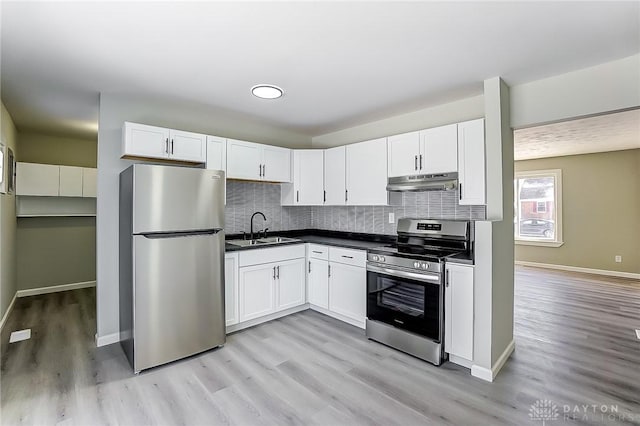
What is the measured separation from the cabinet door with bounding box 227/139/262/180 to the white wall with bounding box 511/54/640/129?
8.83ft

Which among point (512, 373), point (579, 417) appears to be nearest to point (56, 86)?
point (512, 373)

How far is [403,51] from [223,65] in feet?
4.46

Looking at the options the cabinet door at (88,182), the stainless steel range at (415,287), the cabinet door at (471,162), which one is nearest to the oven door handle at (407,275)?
the stainless steel range at (415,287)

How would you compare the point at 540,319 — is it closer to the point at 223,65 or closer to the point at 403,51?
the point at 403,51

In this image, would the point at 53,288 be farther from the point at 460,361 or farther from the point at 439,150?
the point at 439,150

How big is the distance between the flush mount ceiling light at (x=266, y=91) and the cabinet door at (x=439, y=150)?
1.50 m

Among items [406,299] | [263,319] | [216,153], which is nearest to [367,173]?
[406,299]

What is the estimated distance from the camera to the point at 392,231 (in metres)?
3.89

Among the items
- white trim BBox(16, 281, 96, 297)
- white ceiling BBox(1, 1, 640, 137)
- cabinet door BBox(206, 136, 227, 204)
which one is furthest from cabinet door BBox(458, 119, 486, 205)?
white trim BBox(16, 281, 96, 297)

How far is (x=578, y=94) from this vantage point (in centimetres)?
251

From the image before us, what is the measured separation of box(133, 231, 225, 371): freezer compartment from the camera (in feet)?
8.41

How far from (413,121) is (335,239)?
1766 mm

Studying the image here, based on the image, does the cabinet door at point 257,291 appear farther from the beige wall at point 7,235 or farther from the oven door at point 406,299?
the beige wall at point 7,235

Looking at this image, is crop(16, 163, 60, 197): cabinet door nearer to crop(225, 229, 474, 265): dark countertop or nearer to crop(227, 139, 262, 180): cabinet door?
crop(225, 229, 474, 265): dark countertop
